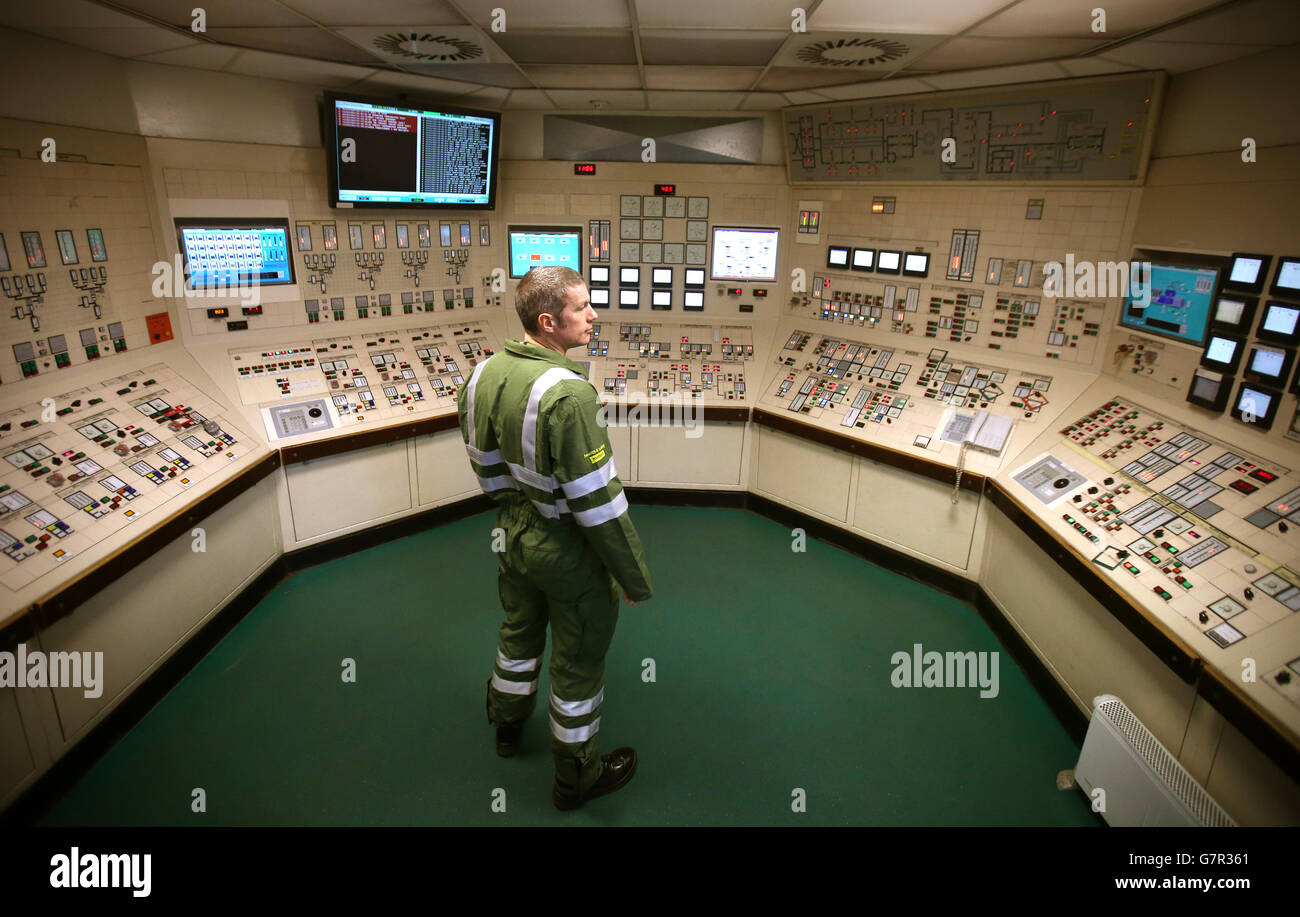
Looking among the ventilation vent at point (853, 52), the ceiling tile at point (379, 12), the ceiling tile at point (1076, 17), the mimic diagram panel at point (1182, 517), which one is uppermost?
the ventilation vent at point (853, 52)

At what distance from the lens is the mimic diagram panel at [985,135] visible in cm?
357

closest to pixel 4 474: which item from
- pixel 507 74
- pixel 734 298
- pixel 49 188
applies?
pixel 49 188

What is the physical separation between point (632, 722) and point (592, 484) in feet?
4.54

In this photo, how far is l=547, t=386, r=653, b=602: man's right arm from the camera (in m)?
2.25

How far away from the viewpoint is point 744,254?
5.43 metres

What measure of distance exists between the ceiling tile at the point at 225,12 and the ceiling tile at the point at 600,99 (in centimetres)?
183

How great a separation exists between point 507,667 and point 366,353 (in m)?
2.91

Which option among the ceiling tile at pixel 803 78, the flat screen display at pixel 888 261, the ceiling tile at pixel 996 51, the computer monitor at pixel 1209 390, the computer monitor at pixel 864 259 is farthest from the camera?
the computer monitor at pixel 864 259

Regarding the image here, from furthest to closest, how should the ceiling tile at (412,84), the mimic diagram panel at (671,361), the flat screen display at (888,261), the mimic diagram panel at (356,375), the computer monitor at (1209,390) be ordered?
the mimic diagram panel at (671,361), the flat screen display at (888,261), the mimic diagram panel at (356,375), the ceiling tile at (412,84), the computer monitor at (1209,390)

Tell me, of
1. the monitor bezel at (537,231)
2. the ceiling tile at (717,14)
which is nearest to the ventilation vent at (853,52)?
the ceiling tile at (717,14)

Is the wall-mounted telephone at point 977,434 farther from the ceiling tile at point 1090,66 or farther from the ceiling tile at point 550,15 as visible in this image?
the ceiling tile at point 550,15

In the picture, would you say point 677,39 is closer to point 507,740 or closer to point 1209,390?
point 1209,390

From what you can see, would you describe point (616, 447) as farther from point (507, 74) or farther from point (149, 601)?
point (149, 601)

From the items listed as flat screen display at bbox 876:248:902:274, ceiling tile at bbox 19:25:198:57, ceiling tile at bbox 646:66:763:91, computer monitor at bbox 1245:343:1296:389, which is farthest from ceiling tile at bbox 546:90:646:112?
computer monitor at bbox 1245:343:1296:389
